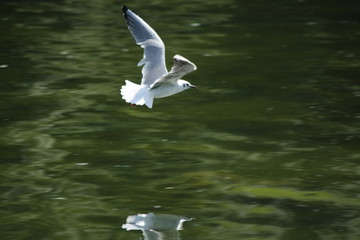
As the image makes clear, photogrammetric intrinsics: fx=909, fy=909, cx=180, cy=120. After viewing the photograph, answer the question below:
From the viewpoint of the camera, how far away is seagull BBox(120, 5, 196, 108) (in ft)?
26.9

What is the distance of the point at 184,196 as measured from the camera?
812cm

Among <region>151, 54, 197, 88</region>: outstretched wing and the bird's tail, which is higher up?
<region>151, 54, 197, 88</region>: outstretched wing

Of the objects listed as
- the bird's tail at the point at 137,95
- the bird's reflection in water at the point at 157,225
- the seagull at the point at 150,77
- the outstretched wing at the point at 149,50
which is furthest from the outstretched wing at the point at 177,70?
the bird's reflection in water at the point at 157,225

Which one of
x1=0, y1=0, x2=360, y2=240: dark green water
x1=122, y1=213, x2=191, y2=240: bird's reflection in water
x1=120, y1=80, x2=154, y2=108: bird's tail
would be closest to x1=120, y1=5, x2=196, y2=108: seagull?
x1=120, y1=80, x2=154, y2=108: bird's tail

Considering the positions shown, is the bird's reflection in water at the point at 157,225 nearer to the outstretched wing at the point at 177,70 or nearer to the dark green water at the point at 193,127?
the dark green water at the point at 193,127

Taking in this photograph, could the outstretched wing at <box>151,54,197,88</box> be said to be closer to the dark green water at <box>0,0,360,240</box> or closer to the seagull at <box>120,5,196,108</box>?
the seagull at <box>120,5,196,108</box>

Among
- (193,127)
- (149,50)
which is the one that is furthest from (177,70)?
(193,127)

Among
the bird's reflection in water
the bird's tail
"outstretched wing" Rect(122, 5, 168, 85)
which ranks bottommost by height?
the bird's reflection in water

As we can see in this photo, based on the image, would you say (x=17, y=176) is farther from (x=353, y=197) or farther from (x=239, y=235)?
(x=353, y=197)

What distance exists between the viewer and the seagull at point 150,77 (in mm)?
8188

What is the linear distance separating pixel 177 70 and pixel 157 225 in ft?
4.38

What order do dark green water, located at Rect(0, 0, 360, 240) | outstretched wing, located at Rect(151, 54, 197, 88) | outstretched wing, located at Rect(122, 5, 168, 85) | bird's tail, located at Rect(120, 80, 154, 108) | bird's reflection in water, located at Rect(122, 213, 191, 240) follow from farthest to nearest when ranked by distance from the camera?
outstretched wing, located at Rect(122, 5, 168, 85) < bird's tail, located at Rect(120, 80, 154, 108) < dark green water, located at Rect(0, 0, 360, 240) < outstretched wing, located at Rect(151, 54, 197, 88) < bird's reflection in water, located at Rect(122, 213, 191, 240)

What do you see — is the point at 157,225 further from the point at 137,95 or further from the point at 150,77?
the point at 150,77

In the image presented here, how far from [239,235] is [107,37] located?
25.7ft
